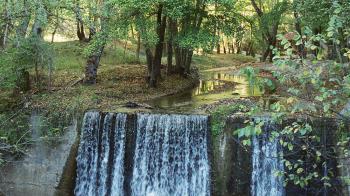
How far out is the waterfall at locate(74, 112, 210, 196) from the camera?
12.7 meters

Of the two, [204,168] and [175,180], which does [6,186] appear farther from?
[204,168]

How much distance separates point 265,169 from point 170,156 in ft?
9.21

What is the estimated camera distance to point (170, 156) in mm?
12812

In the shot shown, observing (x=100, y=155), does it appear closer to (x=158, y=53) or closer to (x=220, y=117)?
(x=220, y=117)

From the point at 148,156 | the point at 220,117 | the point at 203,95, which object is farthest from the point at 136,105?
the point at 203,95

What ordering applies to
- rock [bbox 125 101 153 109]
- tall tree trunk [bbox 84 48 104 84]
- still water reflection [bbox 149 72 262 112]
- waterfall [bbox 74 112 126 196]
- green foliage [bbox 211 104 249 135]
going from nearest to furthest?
1. green foliage [bbox 211 104 249 135]
2. waterfall [bbox 74 112 126 196]
3. rock [bbox 125 101 153 109]
4. still water reflection [bbox 149 72 262 112]
5. tall tree trunk [bbox 84 48 104 84]

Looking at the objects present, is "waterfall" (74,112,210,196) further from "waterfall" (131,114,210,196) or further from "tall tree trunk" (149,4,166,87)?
"tall tree trunk" (149,4,166,87)

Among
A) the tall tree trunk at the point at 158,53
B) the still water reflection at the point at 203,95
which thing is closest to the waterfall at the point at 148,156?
the still water reflection at the point at 203,95

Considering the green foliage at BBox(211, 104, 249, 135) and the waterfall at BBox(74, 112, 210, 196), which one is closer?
the green foliage at BBox(211, 104, 249, 135)

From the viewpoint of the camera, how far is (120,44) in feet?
92.4

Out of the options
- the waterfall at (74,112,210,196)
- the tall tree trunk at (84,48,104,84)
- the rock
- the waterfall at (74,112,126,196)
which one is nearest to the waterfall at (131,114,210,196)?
the waterfall at (74,112,210,196)

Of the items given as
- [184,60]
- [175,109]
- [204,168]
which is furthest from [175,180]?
[184,60]

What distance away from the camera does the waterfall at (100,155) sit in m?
13.0

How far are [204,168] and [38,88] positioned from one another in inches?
274
